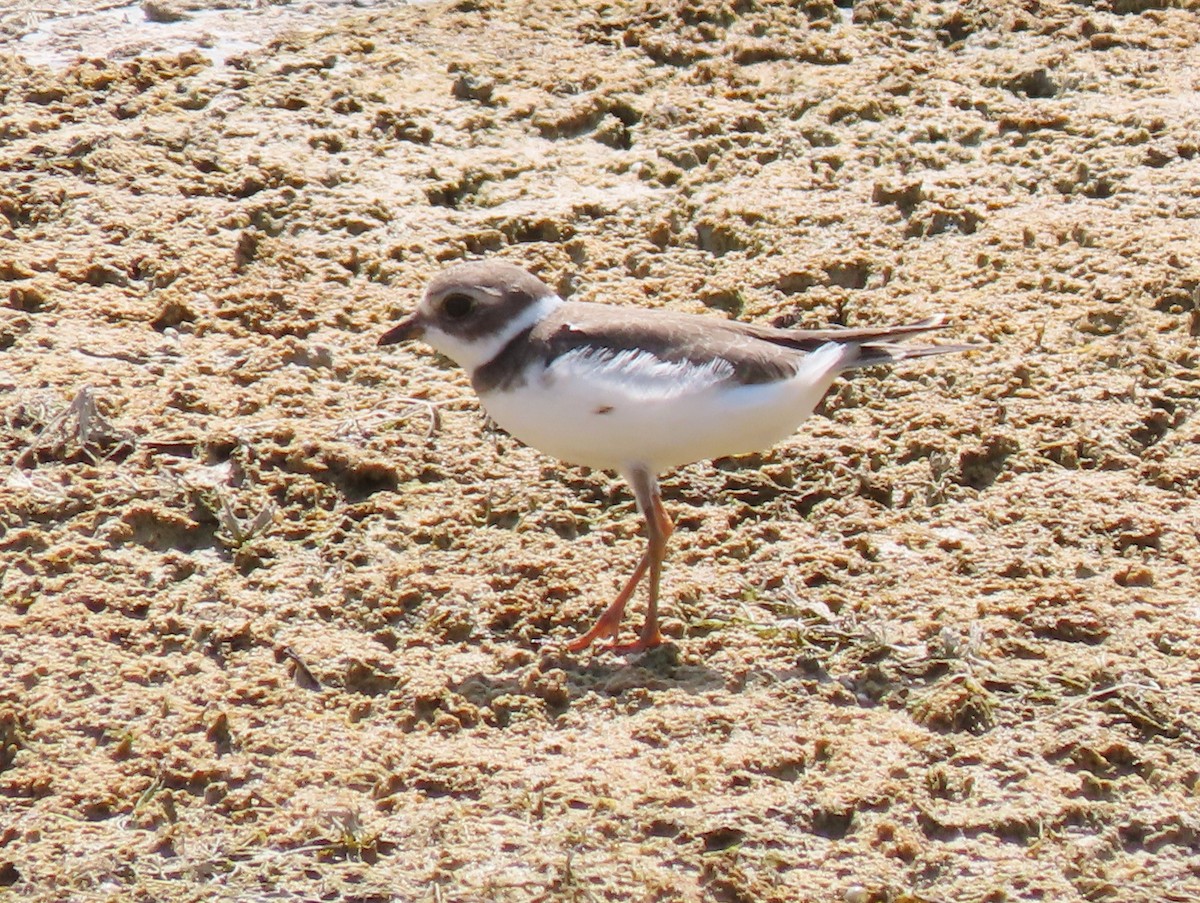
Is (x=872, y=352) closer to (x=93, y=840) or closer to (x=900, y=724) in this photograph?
(x=900, y=724)

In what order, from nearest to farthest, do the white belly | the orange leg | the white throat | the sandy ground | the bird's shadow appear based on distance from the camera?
the sandy ground → the bird's shadow → the white belly → the orange leg → the white throat

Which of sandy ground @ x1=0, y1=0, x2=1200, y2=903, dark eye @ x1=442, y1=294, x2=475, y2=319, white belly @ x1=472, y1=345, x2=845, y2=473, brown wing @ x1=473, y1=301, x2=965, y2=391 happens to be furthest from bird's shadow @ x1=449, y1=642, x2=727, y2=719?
dark eye @ x1=442, y1=294, x2=475, y2=319

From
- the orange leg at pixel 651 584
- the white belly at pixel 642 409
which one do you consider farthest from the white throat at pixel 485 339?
the orange leg at pixel 651 584

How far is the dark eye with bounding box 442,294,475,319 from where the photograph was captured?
484 cm

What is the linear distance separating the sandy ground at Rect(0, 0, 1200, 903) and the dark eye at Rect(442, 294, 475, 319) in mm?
713

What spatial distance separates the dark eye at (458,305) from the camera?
4.84 meters

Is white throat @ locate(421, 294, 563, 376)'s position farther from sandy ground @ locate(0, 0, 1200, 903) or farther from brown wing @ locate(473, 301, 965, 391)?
sandy ground @ locate(0, 0, 1200, 903)

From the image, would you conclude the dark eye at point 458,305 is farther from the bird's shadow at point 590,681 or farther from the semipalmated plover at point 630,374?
the bird's shadow at point 590,681

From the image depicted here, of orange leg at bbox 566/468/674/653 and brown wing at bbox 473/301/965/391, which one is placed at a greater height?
brown wing at bbox 473/301/965/391

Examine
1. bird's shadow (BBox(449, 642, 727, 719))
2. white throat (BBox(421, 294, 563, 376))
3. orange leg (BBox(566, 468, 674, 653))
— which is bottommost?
bird's shadow (BBox(449, 642, 727, 719))

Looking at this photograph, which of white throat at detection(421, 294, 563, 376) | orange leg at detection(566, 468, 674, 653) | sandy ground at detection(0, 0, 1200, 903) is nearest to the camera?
sandy ground at detection(0, 0, 1200, 903)

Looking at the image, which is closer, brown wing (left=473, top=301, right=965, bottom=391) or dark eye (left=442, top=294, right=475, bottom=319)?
brown wing (left=473, top=301, right=965, bottom=391)

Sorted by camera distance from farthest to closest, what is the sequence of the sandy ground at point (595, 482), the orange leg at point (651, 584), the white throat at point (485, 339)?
the white throat at point (485, 339), the orange leg at point (651, 584), the sandy ground at point (595, 482)

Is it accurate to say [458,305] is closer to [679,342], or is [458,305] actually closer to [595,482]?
[679,342]
